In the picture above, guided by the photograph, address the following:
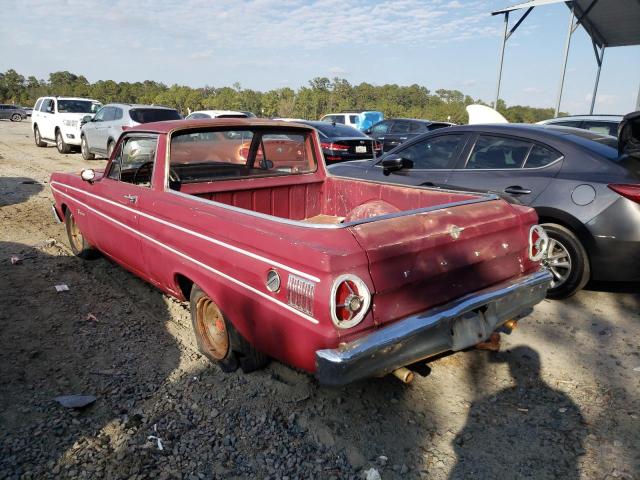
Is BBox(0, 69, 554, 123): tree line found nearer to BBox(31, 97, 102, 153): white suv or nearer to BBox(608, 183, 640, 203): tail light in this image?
BBox(31, 97, 102, 153): white suv

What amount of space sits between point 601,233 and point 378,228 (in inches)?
106

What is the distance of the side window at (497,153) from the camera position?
15.7 feet

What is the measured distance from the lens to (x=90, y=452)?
2.44 metres

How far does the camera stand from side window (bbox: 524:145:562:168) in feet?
14.9

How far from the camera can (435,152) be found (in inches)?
217

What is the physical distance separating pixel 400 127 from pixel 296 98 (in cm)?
3405

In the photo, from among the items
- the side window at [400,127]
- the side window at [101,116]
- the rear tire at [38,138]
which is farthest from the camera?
the rear tire at [38,138]

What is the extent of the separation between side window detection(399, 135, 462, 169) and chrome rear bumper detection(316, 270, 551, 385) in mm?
2518

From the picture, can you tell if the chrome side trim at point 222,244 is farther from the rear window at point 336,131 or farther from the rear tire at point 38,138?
the rear tire at point 38,138

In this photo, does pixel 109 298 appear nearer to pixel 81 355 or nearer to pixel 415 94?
pixel 81 355

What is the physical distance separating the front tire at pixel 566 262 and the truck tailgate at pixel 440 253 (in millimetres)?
1333

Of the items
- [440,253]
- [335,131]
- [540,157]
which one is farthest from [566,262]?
[335,131]

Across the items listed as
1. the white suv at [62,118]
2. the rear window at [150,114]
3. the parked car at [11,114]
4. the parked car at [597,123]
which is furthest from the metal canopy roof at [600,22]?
the parked car at [11,114]

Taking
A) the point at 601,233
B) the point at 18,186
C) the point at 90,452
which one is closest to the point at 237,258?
the point at 90,452
